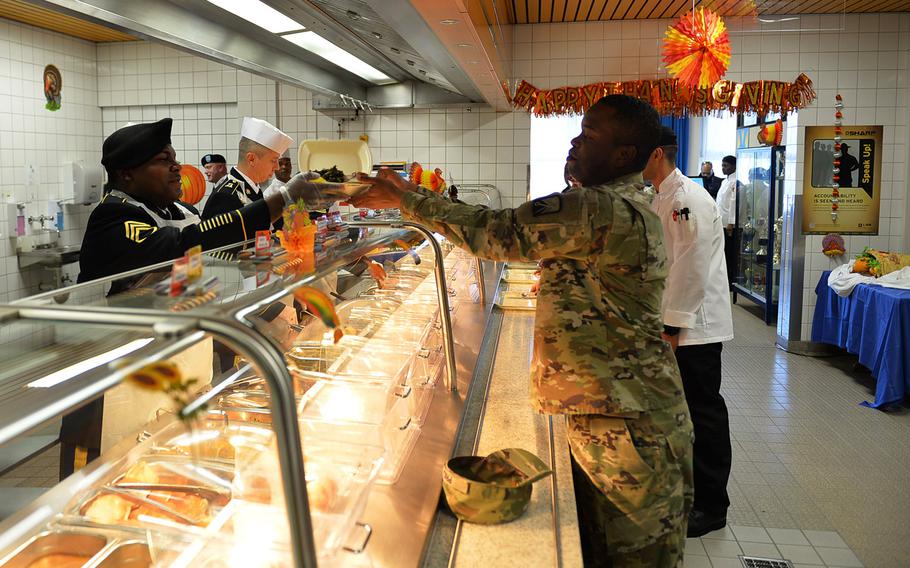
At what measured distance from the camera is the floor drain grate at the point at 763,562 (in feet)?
9.88

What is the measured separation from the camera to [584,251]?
1.73 meters

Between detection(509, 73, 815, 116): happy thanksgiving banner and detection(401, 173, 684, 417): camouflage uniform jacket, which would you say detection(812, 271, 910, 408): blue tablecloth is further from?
detection(401, 173, 684, 417): camouflage uniform jacket

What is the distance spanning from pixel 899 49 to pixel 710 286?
4692 mm

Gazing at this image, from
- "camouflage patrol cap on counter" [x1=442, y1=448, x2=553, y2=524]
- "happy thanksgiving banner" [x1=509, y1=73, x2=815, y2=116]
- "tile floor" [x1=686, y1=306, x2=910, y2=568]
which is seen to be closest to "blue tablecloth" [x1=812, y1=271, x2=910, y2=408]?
"tile floor" [x1=686, y1=306, x2=910, y2=568]

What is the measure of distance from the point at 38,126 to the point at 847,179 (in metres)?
8.07

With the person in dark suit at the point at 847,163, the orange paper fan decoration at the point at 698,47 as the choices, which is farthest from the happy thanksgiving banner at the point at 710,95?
the orange paper fan decoration at the point at 698,47

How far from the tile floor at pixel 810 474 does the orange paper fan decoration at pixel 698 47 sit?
8.14ft

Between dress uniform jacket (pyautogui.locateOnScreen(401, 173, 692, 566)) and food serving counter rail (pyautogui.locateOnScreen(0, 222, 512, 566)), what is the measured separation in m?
0.35

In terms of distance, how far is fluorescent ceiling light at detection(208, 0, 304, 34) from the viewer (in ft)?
8.25

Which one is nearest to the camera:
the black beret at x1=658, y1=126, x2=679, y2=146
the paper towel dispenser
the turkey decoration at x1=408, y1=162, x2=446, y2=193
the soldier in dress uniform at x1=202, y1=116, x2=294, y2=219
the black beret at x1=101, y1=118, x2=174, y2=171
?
the black beret at x1=101, y1=118, x2=174, y2=171

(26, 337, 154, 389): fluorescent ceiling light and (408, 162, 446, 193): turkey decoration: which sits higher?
(408, 162, 446, 193): turkey decoration

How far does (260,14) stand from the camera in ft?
8.86

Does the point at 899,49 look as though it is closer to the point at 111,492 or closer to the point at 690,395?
the point at 690,395

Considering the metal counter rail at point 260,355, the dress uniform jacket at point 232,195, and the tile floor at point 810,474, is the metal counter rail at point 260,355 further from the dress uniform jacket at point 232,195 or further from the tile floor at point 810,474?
the dress uniform jacket at point 232,195
